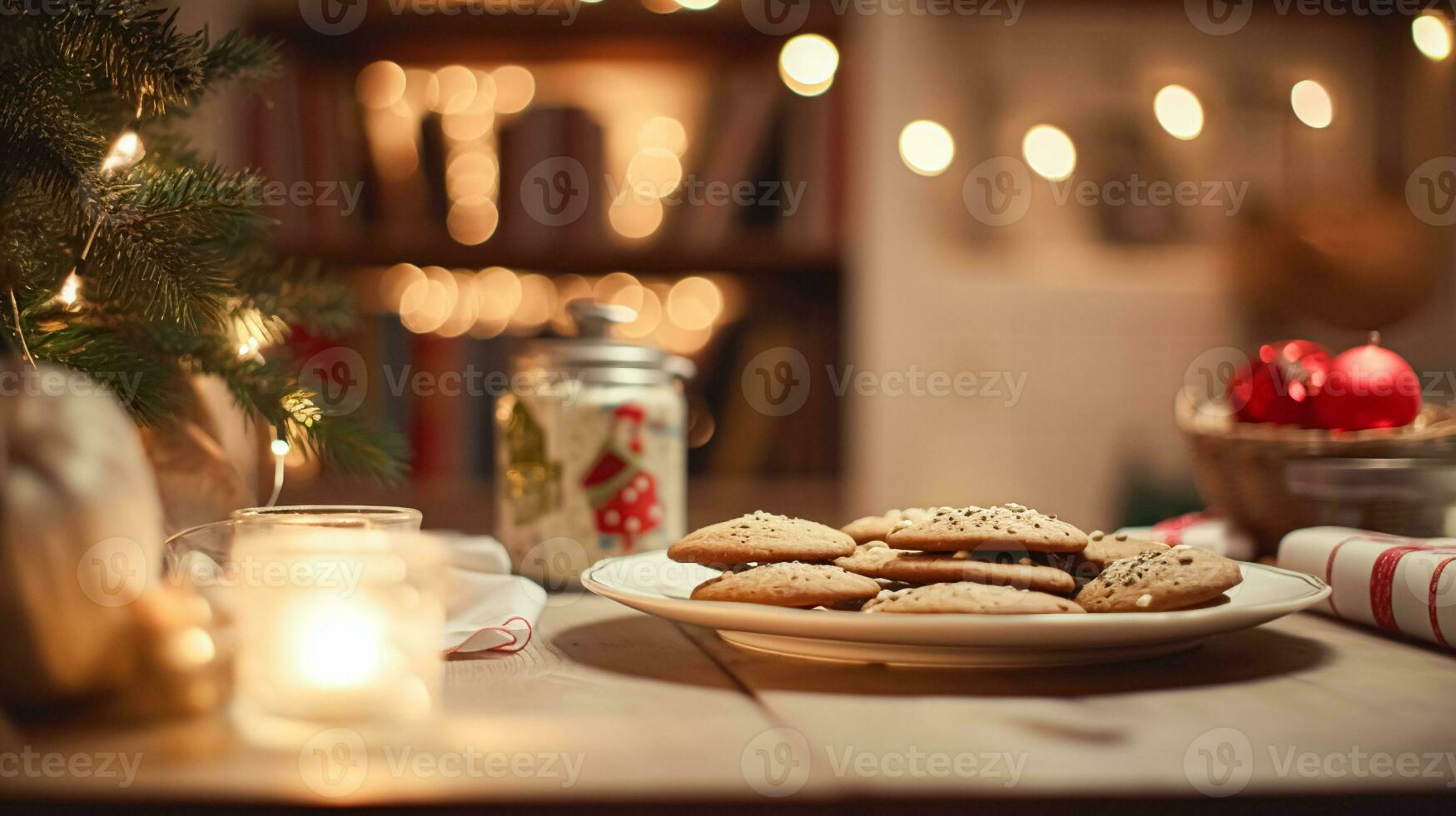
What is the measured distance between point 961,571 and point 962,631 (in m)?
0.07

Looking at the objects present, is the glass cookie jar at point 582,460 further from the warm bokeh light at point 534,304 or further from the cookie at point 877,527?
the warm bokeh light at point 534,304

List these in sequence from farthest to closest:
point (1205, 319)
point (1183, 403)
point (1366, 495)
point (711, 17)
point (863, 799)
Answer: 1. point (1205, 319)
2. point (711, 17)
3. point (1183, 403)
4. point (1366, 495)
5. point (863, 799)

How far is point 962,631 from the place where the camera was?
0.49 meters

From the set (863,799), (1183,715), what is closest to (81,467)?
(863,799)

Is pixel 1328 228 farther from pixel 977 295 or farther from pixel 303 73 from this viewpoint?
pixel 303 73

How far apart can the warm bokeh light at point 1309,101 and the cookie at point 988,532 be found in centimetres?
208

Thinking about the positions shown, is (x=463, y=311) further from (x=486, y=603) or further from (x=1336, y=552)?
(x=1336, y=552)

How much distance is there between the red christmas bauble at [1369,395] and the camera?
→ 36.2 inches

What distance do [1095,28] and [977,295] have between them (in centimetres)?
65

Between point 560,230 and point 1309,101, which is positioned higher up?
point 1309,101

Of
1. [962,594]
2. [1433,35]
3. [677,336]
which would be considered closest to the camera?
[962,594]

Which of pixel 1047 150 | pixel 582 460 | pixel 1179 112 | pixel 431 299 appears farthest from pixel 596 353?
pixel 1179 112

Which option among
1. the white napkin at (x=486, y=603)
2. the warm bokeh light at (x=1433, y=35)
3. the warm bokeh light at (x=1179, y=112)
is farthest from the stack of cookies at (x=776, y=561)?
the warm bokeh light at (x=1179, y=112)

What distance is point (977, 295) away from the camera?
2.16 meters
